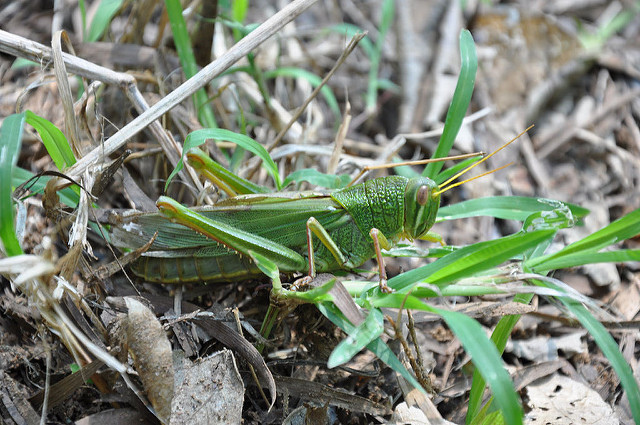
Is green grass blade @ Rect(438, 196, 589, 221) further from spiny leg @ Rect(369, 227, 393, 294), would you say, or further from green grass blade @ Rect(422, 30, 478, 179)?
spiny leg @ Rect(369, 227, 393, 294)

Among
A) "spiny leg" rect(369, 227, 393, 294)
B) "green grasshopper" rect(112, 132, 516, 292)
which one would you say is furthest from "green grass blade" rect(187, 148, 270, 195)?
"spiny leg" rect(369, 227, 393, 294)

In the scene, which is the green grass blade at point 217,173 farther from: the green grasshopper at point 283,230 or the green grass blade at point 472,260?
the green grass blade at point 472,260

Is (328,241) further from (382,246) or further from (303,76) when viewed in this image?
(303,76)

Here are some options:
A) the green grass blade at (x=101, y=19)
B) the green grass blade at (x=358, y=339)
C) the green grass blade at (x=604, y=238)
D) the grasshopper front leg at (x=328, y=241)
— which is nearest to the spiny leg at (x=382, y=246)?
the grasshopper front leg at (x=328, y=241)

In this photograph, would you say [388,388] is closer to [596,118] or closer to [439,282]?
[439,282]

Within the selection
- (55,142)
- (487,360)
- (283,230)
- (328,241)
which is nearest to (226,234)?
(283,230)

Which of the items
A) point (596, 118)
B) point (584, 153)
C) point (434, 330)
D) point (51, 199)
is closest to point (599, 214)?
point (584, 153)
